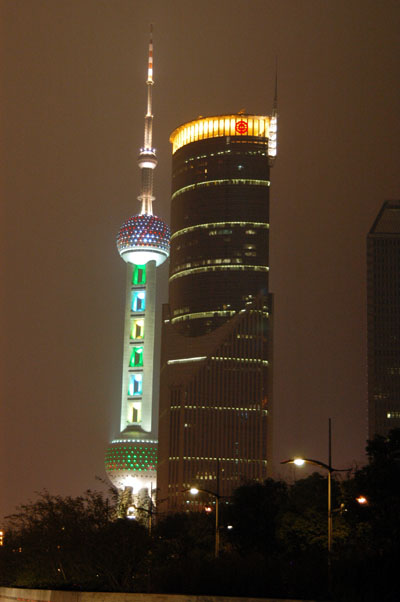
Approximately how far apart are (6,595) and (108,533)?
12930 millimetres

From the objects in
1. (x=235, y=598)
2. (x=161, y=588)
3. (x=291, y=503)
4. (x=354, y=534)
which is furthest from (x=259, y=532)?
(x=235, y=598)

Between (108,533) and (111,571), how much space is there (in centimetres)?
469

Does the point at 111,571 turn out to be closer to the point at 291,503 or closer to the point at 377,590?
the point at 377,590

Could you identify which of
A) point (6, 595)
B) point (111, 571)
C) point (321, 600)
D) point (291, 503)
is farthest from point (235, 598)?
point (291, 503)

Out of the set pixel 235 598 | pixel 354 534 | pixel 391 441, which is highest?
pixel 391 441

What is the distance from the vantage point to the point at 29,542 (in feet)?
283

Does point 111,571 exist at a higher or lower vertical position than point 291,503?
lower

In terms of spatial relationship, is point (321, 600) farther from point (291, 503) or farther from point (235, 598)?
point (291, 503)

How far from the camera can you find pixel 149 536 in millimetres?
71750

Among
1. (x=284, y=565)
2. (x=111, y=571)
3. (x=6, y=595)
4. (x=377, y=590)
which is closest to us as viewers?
(x=377, y=590)

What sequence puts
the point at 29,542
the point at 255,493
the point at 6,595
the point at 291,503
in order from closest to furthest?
the point at 6,595 < the point at 29,542 < the point at 291,503 < the point at 255,493

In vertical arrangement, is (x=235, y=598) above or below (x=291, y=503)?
below

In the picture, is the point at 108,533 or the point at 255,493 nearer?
the point at 108,533

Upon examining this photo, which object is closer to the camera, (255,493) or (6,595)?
(6,595)
